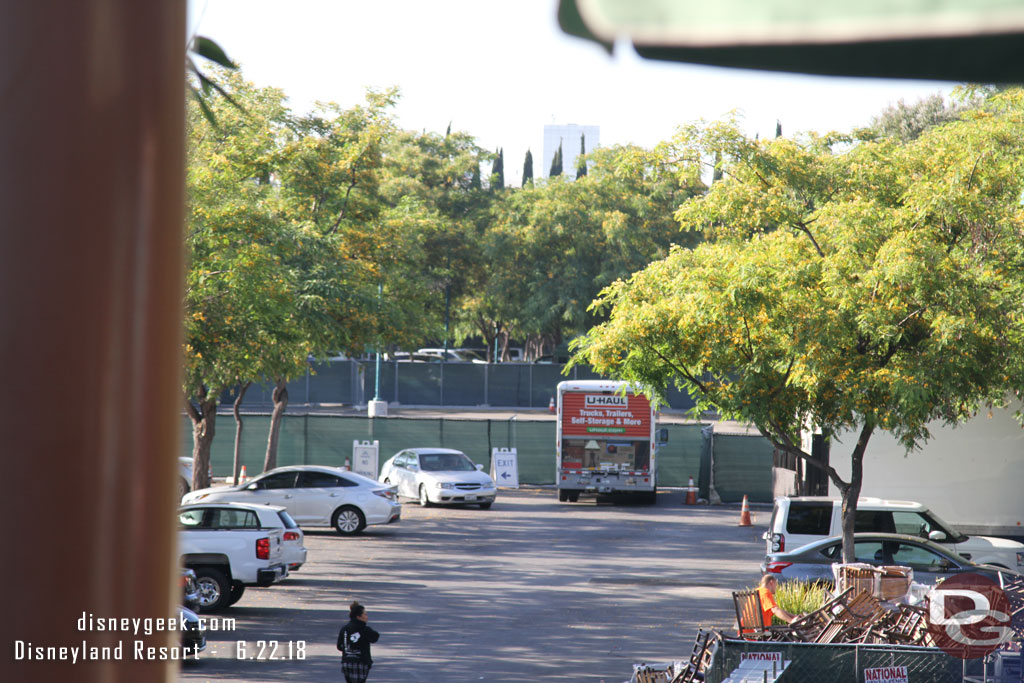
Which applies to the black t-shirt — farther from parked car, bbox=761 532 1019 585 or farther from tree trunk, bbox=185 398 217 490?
tree trunk, bbox=185 398 217 490

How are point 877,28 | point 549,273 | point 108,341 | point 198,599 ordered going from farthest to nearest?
1. point 549,273
2. point 198,599
3. point 108,341
4. point 877,28

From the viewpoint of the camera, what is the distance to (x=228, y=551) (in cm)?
1537

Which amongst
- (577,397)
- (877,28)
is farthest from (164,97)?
(577,397)

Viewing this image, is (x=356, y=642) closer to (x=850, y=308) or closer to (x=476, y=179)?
(x=850, y=308)

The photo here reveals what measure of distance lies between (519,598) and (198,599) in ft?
16.3

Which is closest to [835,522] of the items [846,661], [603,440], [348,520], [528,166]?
[846,661]

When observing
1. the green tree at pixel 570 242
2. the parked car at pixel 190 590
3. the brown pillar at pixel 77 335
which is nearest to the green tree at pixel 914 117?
the green tree at pixel 570 242

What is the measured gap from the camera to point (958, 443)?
20.8m

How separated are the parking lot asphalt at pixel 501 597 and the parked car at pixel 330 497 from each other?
1.50 feet

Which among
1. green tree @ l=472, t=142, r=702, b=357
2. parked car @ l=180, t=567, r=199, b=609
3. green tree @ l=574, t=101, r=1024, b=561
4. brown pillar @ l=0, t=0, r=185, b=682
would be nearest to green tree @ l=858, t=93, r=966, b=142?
green tree @ l=472, t=142, r=702, b=357

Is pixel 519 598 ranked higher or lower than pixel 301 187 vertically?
lower

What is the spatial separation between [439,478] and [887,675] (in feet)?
64.9

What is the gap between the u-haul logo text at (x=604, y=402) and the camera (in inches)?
1127

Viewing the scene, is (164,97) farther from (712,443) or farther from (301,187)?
(712,443)
